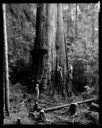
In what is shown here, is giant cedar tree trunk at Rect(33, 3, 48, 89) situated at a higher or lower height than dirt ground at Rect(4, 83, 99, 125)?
higher

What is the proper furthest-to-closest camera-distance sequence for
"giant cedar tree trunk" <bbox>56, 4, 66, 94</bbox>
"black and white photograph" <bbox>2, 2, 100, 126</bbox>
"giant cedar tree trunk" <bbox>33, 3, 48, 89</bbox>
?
"giant cedar tree trunk" <bbox>56, 4, 66, 94</bbox> < "giant cedar tree trunk" <bbox>33, 3, 48, 89</bbox> < "black and white photograph" <bbox>2, 2, 100, 126</bbox>

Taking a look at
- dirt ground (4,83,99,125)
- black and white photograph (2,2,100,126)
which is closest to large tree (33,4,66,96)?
black and white photograph (2,2,100,126)

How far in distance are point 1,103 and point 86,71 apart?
5.46 m

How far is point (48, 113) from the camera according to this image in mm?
4047

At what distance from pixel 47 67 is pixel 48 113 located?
1766 millimetres

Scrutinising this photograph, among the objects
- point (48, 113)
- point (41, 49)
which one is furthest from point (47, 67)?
point (48, 113)

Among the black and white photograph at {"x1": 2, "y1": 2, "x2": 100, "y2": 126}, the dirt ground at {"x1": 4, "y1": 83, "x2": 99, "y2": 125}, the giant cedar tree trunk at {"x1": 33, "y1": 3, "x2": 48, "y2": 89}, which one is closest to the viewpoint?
the dirt ground at {"x1": 4, "y1": 83, "x2": 99, "y2": 125}

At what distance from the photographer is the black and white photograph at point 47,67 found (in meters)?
4.15

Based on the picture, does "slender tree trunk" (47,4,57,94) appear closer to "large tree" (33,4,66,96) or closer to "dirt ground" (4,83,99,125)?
"large tree" (33,4,66,96)

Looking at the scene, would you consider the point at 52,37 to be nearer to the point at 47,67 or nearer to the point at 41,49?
the point at 41,49

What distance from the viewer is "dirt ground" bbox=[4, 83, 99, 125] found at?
10.6ft

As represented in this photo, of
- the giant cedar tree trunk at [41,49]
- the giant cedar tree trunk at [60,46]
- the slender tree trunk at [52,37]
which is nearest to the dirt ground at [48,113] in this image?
the slender tree trunk at [52,37]

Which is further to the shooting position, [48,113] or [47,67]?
[47,67]

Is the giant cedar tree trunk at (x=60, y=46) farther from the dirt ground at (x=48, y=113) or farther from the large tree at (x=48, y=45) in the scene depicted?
the dirt ground at (x=48, y=113)
